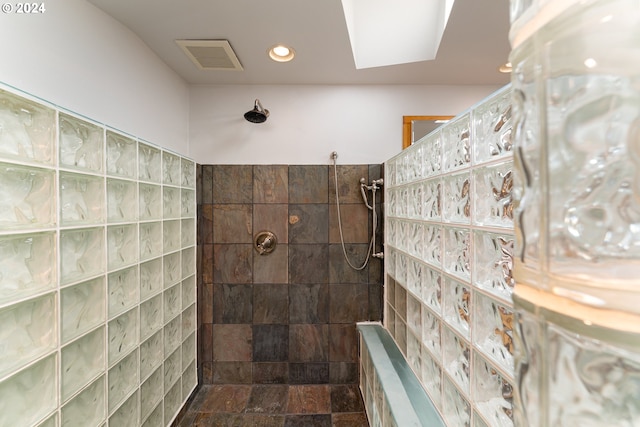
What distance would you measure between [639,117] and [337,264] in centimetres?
199

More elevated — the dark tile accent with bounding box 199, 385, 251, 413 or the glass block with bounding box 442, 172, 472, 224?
the glass block with bounding box 442, 172, 472, 224

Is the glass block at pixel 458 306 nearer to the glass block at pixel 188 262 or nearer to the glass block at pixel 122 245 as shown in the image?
the glass block at pixel 122 245

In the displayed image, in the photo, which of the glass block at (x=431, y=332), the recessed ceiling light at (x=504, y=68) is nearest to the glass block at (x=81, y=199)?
the glass block at (x=431, y=332)

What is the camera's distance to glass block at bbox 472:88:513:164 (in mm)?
736

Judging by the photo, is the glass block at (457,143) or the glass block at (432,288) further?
the glass block at (432,288)

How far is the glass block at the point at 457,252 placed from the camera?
3.04 feet

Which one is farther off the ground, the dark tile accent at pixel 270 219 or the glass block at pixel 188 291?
the dark tile accent at pixel 270 219

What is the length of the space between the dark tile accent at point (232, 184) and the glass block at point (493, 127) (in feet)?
5.43

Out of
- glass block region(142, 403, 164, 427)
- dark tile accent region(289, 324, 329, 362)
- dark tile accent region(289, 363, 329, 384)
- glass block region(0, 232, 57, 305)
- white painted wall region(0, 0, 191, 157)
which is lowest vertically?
dark tile accent region(289, 363, 329, 384)

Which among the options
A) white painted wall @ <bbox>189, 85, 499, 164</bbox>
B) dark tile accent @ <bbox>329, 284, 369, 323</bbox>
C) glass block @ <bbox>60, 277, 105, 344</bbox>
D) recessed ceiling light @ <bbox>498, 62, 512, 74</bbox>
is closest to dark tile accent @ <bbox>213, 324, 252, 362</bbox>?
dark tile accent @ <bbox>329, 284, 369, 323</bbox>

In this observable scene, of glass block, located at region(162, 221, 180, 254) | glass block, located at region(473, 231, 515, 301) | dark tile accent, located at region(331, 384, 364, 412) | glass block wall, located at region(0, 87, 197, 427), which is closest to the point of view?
glass block, located at region(473, 231, 515, 301)

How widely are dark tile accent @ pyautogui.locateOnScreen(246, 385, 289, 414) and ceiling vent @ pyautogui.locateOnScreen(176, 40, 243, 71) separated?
7.73 ft

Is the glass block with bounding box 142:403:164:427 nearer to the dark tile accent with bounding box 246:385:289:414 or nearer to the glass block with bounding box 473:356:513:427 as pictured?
the dark tile accent with bounding box 246:385:289:414

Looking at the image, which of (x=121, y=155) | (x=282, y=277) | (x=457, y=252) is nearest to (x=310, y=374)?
(x=282, y=277)
